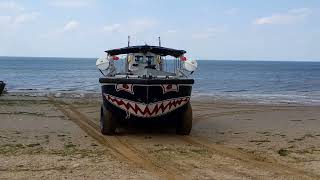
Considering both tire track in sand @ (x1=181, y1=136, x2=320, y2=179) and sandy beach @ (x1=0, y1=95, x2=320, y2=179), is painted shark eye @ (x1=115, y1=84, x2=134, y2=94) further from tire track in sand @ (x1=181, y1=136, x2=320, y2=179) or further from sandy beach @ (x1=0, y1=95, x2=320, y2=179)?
tire track in sand @ (x1=181, y1=136, x2=320, y2=179)

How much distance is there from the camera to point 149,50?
14312mm

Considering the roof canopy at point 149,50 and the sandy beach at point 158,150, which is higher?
the roof canopy at point 149,50

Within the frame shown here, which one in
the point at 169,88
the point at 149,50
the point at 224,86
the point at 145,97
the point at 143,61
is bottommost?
the point at 224,86

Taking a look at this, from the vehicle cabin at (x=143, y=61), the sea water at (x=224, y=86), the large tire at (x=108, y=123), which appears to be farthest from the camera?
the sea water at (x=224, y=86)

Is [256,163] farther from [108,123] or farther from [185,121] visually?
[108,123]

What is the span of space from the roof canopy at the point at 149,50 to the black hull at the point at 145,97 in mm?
1667

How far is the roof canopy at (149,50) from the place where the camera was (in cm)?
1417

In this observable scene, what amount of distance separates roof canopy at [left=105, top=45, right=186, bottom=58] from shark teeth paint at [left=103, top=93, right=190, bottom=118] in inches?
75.9

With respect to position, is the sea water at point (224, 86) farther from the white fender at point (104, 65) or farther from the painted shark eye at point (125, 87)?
the painted shark eye at point (125, 87)

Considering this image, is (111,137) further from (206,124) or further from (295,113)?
(295,113)

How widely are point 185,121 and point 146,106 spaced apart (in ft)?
5.21

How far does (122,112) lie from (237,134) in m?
3.53

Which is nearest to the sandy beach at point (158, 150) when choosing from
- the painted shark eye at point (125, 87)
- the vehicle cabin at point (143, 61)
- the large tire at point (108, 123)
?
the large tire at point (108, 123)

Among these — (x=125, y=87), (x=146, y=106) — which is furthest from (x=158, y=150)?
(x=125, y=87)
